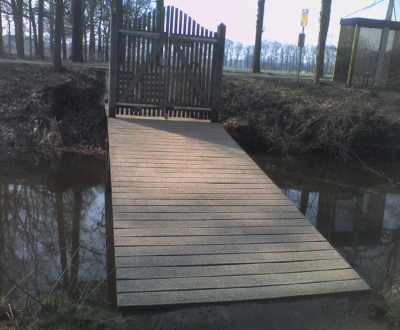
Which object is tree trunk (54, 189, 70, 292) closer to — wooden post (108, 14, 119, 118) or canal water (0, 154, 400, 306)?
canal water (0, 154, 400, 306)

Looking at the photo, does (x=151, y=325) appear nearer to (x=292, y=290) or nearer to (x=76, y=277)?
(x=292, y=290)

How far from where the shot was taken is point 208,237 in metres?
4.30

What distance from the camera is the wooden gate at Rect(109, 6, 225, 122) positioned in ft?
28.8

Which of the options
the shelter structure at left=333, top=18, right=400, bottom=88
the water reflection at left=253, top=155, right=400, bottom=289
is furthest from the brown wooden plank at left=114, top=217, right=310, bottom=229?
the shelter structure at left=333, top=18, right=400, bottom=88

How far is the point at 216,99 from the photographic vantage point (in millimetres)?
9391

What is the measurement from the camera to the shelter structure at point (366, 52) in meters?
16.4

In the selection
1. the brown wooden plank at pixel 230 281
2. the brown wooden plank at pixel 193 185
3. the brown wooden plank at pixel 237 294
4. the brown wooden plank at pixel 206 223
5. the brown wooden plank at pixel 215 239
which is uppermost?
the brown wooden plank at pixel 193 185

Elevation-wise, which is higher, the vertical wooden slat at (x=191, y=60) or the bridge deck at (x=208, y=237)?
the vertical wooden slat at (x=191, y=60)

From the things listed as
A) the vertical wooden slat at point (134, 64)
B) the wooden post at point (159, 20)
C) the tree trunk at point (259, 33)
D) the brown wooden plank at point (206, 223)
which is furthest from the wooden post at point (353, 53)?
the brown wooden plank at point (206, 223)

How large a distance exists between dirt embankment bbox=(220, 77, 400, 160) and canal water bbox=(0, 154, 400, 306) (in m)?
0.62

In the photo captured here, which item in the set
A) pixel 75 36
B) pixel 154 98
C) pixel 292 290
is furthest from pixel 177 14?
pixel 75 36

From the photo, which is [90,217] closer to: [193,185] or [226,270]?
[193,185]

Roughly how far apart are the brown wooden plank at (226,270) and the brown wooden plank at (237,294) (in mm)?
227

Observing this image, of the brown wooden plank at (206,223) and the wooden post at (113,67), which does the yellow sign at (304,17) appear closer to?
the wooden post at (113,67)
